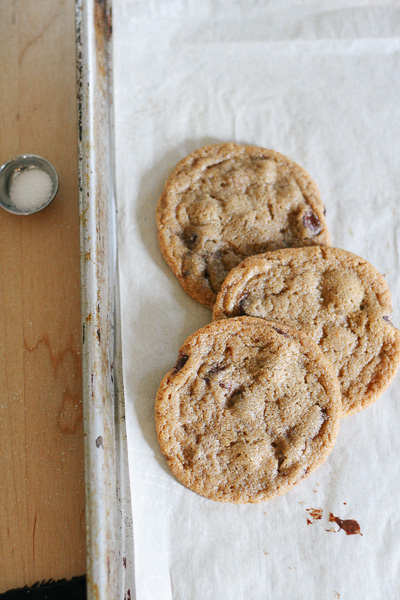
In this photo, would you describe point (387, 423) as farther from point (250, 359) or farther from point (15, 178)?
point (15, 178)

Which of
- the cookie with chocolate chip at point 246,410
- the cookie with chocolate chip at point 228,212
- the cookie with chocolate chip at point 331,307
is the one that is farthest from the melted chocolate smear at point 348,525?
the cookie with chocolate chip at point 228,212

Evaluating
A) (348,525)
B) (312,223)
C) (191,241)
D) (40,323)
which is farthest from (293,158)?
(348,525)

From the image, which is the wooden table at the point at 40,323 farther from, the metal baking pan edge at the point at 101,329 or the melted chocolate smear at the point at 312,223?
the melted chocolate smear at the point at 312,223

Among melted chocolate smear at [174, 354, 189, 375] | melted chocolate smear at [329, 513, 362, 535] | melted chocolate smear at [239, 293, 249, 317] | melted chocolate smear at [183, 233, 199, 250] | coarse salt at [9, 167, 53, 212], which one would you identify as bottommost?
melted chocolate smear at [329, 513, 362, 535]

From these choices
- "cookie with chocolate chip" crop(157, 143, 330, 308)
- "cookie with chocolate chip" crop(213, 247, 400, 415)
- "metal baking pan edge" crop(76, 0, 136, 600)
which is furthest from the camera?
"cookie with chocolate chip" crop(157, 143, 330, 308)

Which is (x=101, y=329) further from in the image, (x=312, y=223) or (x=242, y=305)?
(x=312, y=223)

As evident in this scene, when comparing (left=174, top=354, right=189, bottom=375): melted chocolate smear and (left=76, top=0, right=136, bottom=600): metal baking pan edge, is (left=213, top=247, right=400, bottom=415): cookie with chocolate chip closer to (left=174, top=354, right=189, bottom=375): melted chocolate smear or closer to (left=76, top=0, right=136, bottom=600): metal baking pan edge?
(left=174, top=354, right=189, bottom=375): melted chocolate smear

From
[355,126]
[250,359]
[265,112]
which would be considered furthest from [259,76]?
[250,359]

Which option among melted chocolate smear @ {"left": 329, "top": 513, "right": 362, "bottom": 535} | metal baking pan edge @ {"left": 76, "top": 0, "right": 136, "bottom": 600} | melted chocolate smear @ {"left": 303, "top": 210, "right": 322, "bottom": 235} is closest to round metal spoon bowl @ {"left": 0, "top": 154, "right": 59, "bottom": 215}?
metal baking pan edge @ {"left": 76, "top": 0, "right": 136, "bottom": 600}
